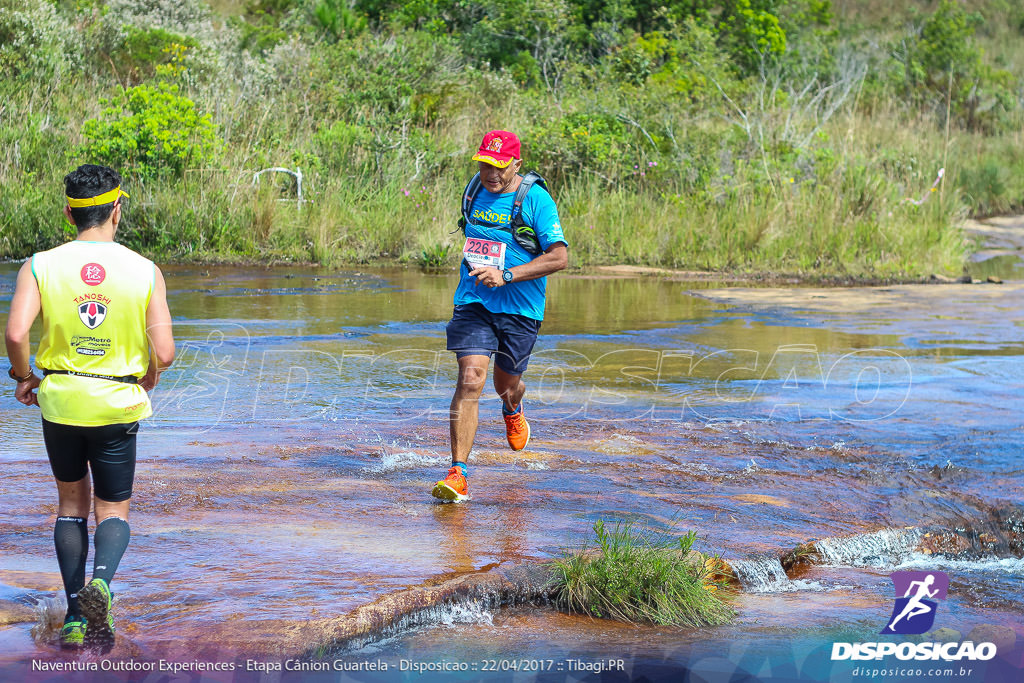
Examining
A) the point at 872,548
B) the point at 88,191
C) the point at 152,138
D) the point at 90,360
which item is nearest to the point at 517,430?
the point at 872,548

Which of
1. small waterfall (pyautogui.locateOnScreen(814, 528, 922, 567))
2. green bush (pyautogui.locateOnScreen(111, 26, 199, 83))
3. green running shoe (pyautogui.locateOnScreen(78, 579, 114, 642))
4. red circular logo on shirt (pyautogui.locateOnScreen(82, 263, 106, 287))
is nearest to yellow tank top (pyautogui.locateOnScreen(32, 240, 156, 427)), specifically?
red circular logo on shirt (pyautogui.locateOnScreen(82, 263, 106, 287))

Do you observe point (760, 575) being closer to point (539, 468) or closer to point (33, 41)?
point (539, 468)

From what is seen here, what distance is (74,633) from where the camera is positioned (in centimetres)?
393

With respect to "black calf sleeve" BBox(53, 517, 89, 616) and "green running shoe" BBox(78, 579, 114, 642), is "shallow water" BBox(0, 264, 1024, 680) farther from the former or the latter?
"black calf sleeve" BBox(53, 517, 89, 616)

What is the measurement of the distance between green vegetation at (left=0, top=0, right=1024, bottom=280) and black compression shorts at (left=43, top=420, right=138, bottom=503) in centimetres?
1339

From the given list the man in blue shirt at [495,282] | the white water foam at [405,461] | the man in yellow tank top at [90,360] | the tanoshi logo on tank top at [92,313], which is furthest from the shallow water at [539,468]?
the tanoshi logo on tank top at [92,313]

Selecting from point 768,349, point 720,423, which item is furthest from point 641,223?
point 720,423

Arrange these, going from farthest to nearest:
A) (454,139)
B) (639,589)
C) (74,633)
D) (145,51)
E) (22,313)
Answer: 1. (145,51)
2. (454,139)
3. (639,589)
4. (74,633)
5. (22,313)

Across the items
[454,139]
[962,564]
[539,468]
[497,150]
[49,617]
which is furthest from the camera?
[454,139]

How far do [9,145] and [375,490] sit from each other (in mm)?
14654

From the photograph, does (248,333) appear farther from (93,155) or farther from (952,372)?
(93,155)

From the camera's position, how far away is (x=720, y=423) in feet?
26.8

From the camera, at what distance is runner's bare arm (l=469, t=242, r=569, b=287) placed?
5.87 metres

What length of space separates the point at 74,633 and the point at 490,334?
9.12 feet
